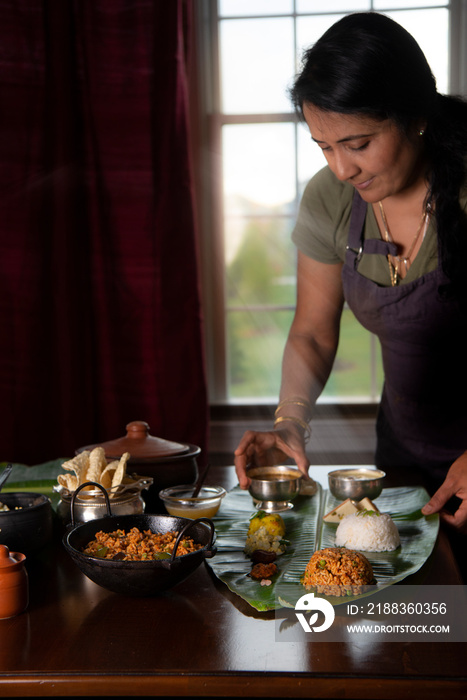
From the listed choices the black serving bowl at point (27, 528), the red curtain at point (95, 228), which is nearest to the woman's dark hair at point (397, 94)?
the black serving bowl at point (27, 528)

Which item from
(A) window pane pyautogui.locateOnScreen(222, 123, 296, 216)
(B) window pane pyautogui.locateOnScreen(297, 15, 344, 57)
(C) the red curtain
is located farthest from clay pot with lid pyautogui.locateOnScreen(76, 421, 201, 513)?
(B) window pane pyautogui.locateOnScreen(297, 15, 344, 57)

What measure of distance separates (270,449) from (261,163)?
6.51 ft

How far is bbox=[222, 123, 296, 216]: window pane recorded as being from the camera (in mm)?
3305

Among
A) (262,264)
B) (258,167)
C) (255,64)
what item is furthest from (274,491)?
(255,64)

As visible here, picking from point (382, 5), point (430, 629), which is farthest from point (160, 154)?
point (430, 629)

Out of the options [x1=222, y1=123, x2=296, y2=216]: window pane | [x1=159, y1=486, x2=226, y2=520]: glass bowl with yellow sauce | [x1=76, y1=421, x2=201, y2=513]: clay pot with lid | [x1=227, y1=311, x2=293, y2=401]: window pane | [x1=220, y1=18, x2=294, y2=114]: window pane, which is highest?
[x1=220, y1=18, x2=294, y2=114]: window pane

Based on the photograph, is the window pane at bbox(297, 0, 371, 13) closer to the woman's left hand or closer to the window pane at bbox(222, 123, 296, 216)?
the window pane at bbox(222, 123, 296, 216)

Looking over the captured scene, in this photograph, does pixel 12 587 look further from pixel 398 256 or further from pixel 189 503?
pixel 398 256

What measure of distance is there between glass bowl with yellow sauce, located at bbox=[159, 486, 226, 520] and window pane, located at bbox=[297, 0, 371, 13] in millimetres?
2641

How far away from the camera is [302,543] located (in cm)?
130

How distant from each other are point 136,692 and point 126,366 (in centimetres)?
239

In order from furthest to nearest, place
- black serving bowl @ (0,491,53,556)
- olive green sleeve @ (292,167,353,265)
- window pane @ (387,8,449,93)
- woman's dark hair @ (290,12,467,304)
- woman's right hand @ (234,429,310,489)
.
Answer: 1. window pane @ (387,8,449,93)
2. olive green sleeve @ (292,167,353,265)
3. woman's right hand @ (234,429,310,489)
4. woman's dark hair @ (290,12,467,304)
5. black serving bowl @ (0,491,53,556)

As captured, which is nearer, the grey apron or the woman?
the woman

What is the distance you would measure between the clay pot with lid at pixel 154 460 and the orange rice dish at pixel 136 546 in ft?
1.06
